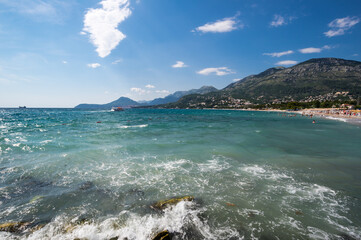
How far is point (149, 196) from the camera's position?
981cm

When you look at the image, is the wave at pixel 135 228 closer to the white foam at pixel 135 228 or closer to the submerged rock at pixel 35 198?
the white foam at pixel 135 228

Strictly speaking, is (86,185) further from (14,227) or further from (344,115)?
(344,115)

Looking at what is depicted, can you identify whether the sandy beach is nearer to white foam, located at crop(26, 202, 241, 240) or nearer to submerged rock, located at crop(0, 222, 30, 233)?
white foam, located at crop(26, 202, 241, 240)

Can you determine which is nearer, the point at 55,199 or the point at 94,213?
the point at 94,213

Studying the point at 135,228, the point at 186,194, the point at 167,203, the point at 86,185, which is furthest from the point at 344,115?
the point at 86,185

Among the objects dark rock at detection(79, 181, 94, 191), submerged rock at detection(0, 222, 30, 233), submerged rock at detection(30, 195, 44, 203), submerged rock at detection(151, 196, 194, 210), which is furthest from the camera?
dark rock at detection(79, 181, 94, 191)

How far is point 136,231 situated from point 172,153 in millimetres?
11999

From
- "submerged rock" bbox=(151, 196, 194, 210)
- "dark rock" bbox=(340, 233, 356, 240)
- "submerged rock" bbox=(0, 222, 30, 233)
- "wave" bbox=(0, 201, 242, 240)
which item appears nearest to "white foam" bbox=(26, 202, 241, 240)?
"wave" bbox=(0, 201, 242, 240)

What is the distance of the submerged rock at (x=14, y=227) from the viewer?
6.95m

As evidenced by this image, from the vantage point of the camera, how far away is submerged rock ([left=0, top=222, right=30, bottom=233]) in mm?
6952

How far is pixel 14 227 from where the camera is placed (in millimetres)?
7082

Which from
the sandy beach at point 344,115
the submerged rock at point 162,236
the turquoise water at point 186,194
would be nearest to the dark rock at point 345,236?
the turquoise water at point 186,194

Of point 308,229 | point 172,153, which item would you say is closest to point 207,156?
point 172,153

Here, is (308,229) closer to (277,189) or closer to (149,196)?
(277,189)
